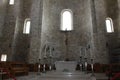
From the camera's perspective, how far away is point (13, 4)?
15289 mm

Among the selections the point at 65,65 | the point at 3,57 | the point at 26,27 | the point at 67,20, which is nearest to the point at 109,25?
the point at 67,20

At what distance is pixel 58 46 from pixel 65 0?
6164 millimetres

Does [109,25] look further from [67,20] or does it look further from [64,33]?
[64,33]

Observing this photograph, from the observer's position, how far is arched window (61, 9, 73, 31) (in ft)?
47.9

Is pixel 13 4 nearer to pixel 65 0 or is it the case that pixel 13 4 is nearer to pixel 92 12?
pixel 65 0

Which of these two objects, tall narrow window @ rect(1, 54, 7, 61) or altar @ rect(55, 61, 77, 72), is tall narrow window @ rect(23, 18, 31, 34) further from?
altar @ rect(55, 61, 77, 72)

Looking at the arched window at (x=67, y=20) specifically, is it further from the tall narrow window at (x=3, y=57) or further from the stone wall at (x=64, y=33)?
the tall narrow window at (x=3, y=57)

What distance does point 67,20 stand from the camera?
48.9 feet

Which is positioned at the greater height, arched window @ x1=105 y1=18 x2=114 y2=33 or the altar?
arched window @ x1=105 y1=18 x2=114 y2=33

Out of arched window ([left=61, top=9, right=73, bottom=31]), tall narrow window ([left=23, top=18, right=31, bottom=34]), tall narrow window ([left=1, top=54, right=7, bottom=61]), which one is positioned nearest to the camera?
tall narrow window ([left=1, top=54, right=7, bottom=61])

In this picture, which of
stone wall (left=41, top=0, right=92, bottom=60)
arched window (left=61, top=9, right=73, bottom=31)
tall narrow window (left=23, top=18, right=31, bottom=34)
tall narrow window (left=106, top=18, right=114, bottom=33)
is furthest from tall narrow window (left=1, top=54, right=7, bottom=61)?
tall narrow window (left=106, top=18, right=114, bottom=33)

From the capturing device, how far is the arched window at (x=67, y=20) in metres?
14.6

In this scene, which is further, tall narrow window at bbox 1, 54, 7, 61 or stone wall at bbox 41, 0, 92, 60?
tall narrow window at bbox 1, 54, 7, 61

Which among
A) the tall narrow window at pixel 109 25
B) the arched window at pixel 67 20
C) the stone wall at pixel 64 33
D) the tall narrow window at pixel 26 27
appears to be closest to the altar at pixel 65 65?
the stone wall at pixel 64 33
